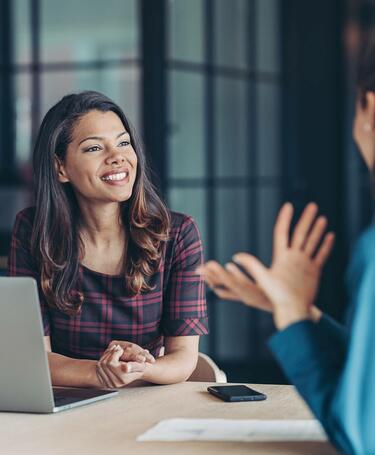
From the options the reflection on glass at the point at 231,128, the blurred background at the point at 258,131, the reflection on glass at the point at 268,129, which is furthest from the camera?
the reflection on glass at the point at 268,129

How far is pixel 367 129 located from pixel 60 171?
3.96ft

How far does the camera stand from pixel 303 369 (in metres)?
1.28

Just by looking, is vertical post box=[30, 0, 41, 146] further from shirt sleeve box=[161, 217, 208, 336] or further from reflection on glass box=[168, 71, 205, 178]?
shirt sleeve box=[161, 217, 208, 336]

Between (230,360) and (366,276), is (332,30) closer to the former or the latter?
(230,360)

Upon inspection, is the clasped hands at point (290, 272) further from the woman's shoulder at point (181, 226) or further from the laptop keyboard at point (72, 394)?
the woman's shoulder at point (181, 226)

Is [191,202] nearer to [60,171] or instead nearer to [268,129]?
[268,129]

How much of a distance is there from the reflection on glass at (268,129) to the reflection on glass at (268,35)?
12 cm

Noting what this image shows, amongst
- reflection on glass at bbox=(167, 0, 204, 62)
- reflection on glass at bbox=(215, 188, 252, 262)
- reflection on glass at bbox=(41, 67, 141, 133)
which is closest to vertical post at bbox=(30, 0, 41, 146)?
reflection on glass at bbox=(167, 0, 204, 62)

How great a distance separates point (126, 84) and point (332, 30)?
3852 mm

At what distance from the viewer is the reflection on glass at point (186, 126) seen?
4613 mm

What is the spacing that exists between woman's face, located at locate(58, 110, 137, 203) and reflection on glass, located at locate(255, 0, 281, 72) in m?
2.76

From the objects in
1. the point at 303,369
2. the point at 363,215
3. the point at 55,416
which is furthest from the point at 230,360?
the point at 303,369

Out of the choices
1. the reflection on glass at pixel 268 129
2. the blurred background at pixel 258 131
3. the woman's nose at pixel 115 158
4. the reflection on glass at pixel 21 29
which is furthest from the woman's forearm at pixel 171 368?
the reflection on glass at pixel 21 29

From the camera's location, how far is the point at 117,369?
1.88m
